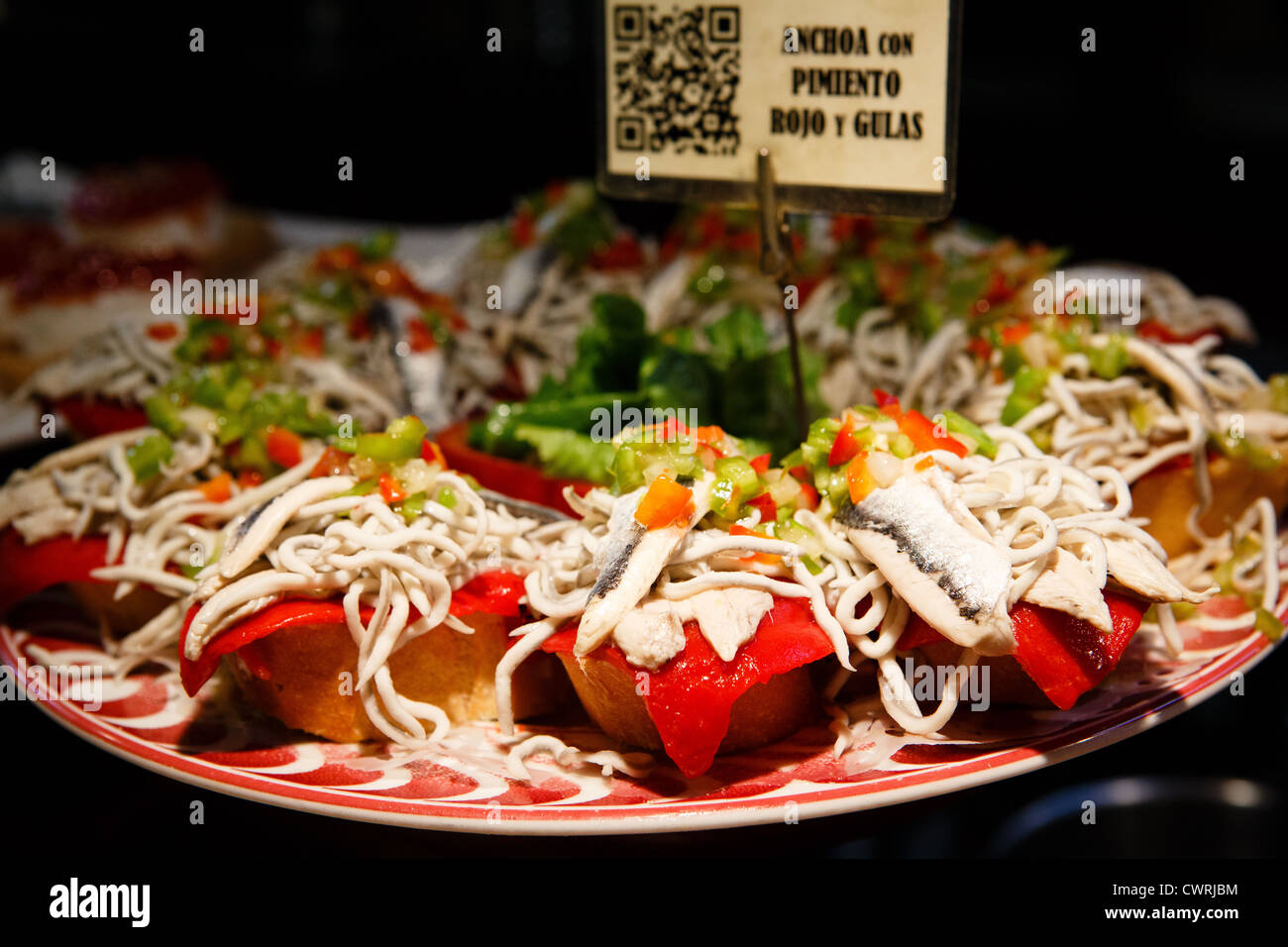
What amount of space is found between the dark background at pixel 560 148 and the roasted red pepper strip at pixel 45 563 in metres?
0.52

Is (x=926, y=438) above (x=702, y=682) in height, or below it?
above

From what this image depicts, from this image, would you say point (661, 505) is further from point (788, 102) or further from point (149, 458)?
point (149, 458)

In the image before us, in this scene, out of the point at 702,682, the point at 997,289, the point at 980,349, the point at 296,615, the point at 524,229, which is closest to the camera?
the point at 702,682

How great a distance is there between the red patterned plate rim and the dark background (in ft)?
0.26

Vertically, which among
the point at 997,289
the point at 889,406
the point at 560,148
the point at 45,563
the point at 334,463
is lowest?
the point at 45,563

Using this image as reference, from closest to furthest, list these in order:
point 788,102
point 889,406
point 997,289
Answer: point 889,406
point 788,102
point 997,289

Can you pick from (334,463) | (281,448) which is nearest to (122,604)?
(281,448)

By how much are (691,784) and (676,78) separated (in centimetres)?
174

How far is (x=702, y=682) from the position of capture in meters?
1.97

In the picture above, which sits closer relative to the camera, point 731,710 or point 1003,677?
point 731,710

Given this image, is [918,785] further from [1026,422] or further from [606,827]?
[1026,422]

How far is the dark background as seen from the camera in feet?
9.65

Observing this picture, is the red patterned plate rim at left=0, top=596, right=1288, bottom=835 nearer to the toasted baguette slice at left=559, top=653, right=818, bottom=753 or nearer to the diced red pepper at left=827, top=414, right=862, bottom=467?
the toasted baguette slice at left=559, top=653, right=818, bottom=753

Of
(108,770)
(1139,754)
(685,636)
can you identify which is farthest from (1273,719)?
(108,770)
